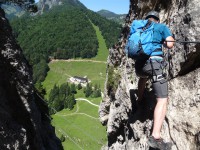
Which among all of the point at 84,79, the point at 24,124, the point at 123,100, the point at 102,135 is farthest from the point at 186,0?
the point at 84,79

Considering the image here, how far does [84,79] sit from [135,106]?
168 meters

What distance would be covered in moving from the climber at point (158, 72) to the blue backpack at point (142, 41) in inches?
5.7

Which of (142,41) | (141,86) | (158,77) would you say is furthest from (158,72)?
(141,86)

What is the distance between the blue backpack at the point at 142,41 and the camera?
9281 millimetres

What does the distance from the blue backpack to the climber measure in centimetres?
14

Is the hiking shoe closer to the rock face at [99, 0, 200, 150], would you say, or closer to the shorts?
the rock face at [99, 0, 200, 150]

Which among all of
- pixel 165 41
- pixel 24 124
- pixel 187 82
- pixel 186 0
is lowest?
pixel 24 124

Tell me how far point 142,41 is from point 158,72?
118 centimetres

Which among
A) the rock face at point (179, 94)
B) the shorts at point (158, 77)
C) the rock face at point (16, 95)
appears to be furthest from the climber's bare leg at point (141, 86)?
the rock face at point (16, 95)

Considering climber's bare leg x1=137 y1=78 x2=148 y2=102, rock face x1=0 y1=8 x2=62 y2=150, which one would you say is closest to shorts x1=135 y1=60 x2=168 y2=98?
climber's bare leg x1=137 y1=78 x2=148 y2=102

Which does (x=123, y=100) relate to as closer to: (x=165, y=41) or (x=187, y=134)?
(x=187, y=134)

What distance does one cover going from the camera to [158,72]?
954 cm

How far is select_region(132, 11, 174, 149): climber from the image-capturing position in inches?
360

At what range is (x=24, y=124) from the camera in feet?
55.7
